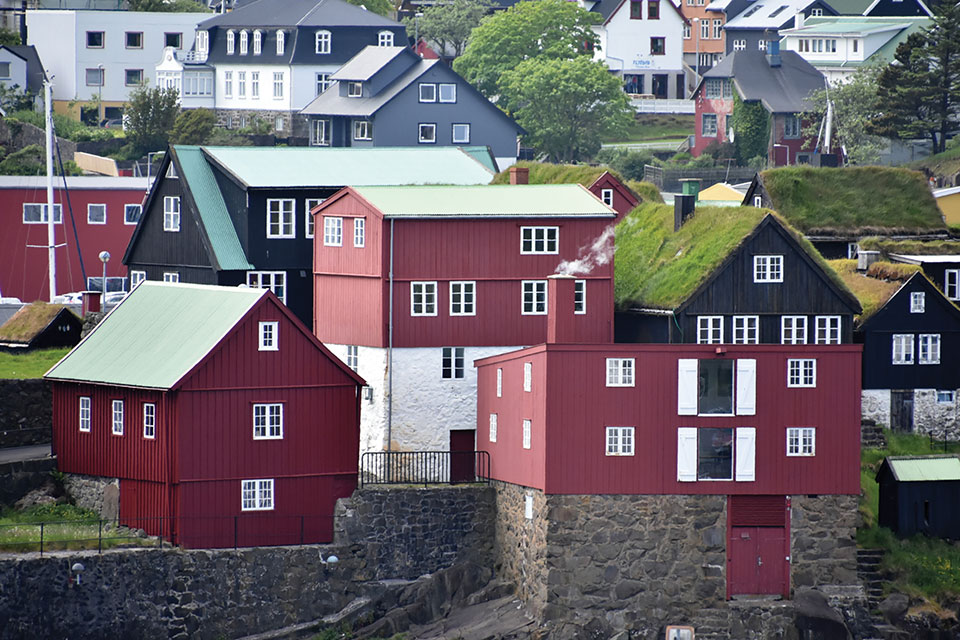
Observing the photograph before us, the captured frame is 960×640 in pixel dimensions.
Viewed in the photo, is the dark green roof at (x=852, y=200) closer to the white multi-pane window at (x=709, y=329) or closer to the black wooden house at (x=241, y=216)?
the black wooden house at (x=241, y=216)

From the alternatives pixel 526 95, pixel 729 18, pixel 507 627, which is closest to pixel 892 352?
pixel 507 627

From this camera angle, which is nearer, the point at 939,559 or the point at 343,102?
the point at 939,559

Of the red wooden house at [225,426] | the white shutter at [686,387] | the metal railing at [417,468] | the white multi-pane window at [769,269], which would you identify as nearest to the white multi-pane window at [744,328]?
the white multi-pane window at [769,269]

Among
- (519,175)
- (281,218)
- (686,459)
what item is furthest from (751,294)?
(281,218)

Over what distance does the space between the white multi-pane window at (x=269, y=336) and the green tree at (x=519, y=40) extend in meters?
72.1

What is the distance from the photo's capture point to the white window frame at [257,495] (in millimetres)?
59781

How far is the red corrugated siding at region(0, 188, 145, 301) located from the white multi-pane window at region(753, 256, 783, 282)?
3355 cm

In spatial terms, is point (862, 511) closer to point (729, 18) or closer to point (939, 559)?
point (939, 559)

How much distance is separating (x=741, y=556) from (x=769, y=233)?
33.0ft

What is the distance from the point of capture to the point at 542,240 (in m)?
63.9

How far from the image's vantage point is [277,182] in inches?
2749

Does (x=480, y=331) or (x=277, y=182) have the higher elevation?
(x=277, y=182)

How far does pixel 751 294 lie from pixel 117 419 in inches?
692

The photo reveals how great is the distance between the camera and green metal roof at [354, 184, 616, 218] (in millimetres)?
63250
